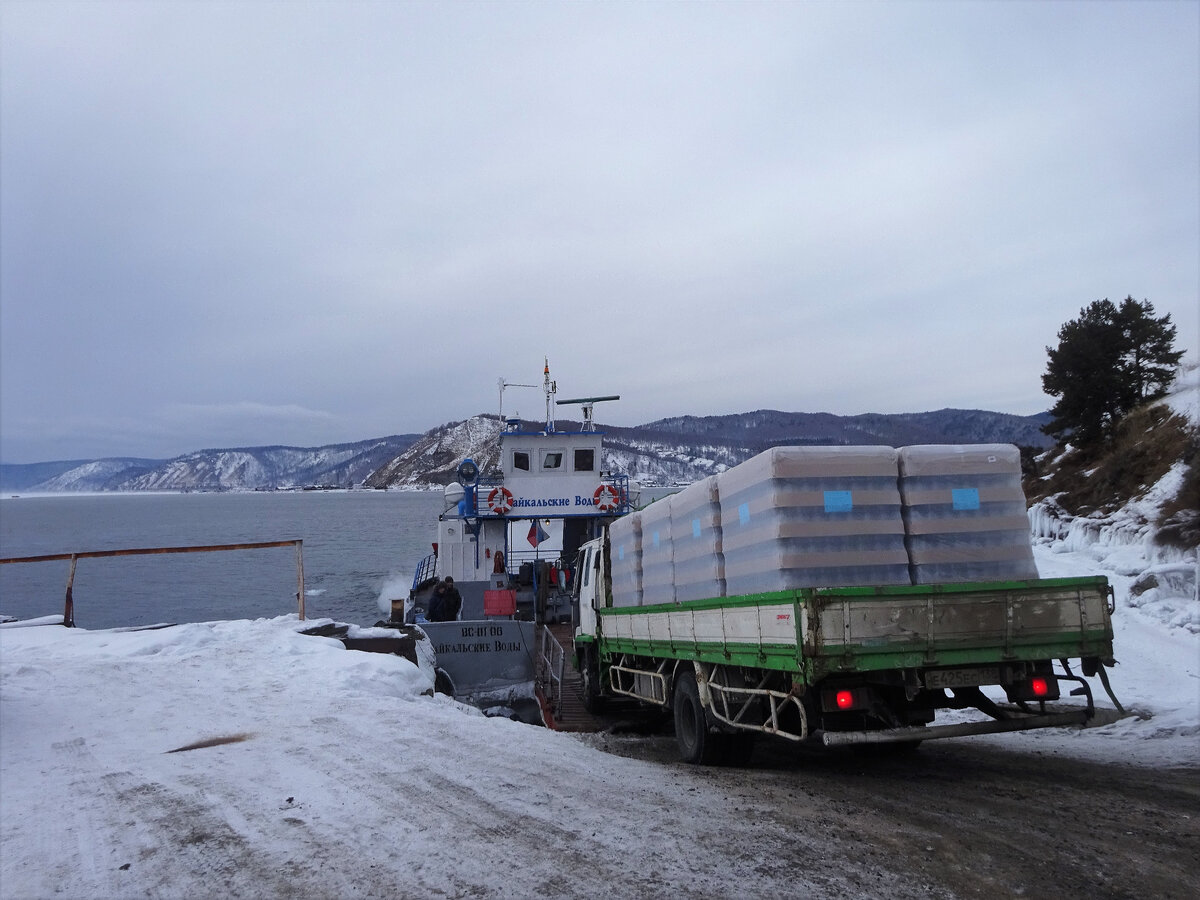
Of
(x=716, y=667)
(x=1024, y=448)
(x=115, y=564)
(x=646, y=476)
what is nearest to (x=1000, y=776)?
(x=716, y=667)

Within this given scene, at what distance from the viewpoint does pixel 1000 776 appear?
714 cm

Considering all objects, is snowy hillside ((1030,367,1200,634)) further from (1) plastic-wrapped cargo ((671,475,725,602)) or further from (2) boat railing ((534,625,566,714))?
(2) boat railing ((534,625,566,714))

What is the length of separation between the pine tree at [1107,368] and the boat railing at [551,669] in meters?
18.7

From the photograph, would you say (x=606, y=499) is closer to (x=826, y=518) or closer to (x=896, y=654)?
(x=826, y=518)

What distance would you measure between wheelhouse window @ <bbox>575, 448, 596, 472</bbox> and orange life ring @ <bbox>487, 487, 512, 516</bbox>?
2.39 m

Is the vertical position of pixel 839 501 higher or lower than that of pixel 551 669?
higher

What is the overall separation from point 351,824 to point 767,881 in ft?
8.73

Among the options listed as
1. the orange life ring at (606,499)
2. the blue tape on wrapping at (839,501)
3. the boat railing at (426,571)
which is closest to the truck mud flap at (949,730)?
the blue tape on wrapping at (839,501)

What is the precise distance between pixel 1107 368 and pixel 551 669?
2077 cm

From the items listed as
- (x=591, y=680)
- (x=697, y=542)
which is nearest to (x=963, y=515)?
(x=697, y=542)

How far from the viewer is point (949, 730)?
612 centimetres

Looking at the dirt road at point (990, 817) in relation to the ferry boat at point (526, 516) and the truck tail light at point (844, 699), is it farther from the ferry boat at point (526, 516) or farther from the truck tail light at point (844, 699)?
the ferry boat at point (526, 516)

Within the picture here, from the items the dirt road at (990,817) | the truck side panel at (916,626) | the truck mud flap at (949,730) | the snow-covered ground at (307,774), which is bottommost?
the dirt road at (990,817)

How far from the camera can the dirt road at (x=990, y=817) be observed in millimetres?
4625
